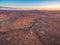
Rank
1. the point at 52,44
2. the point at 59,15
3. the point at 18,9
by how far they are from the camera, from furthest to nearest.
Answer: the point at 18,9
the point at 59,15
the point at 52,44

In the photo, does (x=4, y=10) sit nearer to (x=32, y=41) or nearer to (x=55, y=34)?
(x=32, y=41)

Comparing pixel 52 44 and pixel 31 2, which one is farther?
pixel 31 2

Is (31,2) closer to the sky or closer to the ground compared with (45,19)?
closer to the sky

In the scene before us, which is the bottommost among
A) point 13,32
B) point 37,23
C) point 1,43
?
point 1,43


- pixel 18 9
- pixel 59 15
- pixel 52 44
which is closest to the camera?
pixel 52 44

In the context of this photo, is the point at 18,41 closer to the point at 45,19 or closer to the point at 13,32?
the point at 13,32

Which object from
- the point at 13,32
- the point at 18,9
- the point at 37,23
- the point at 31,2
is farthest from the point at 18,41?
the point at 31,2
